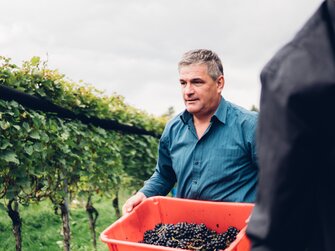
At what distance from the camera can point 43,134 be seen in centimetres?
429

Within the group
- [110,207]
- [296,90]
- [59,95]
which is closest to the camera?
[296,90]

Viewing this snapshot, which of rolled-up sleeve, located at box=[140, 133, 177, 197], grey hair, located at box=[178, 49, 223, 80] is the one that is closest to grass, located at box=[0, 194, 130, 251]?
rolled-up sleeve, located at box=[140, 133, 177, 197]

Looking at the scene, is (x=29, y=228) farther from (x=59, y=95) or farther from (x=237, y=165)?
(x=237, y=165)

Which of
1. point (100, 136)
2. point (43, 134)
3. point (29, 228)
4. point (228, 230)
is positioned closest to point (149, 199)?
point (228, 230)

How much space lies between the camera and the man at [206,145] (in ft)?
9.80

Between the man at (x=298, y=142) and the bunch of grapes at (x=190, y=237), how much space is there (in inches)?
60.3

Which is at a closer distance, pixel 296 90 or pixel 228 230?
pixel 296 90

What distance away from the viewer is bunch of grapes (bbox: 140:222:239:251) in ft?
8.14

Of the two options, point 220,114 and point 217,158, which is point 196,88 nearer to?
point 220,114

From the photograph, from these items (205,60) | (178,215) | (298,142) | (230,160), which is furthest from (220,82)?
(298,142)

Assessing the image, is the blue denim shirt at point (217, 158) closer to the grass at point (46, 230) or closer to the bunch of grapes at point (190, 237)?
the bunch of grapes at point (190, 237)

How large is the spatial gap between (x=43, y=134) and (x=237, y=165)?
83.3 inches

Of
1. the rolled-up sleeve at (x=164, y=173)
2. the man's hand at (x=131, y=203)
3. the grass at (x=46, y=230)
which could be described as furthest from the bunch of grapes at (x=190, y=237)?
the grass at (x=46, y=230)

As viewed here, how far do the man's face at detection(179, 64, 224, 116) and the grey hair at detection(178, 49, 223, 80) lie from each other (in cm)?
3
